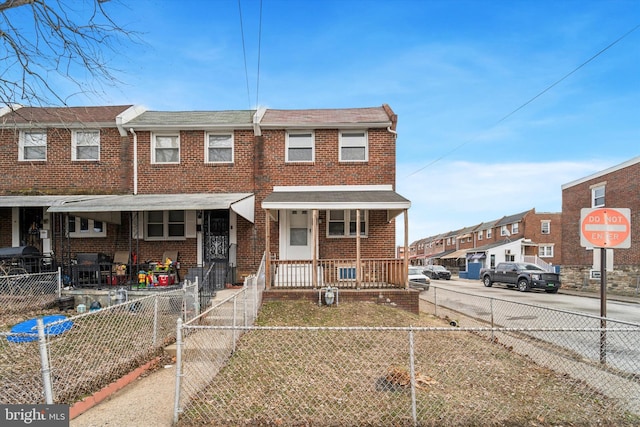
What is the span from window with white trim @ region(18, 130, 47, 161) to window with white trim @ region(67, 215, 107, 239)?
264 cm

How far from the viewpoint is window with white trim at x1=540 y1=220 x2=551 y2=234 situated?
4157 cm

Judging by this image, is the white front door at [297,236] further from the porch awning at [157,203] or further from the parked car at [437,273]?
the parked car at [437,273]

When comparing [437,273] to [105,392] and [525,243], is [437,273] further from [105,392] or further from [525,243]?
[105,392]

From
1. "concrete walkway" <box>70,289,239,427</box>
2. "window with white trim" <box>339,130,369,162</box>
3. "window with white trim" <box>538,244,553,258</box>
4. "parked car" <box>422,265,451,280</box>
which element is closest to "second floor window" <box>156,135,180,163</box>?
"window with white trim" <box>339,130,369,162</box>

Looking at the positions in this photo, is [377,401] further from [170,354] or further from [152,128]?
[152,128]

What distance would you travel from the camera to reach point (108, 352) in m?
5.89

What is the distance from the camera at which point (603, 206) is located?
78.4 ft

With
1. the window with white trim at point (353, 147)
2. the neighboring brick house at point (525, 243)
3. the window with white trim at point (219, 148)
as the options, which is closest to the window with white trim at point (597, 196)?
the neighboring brick house at point (525, 243)

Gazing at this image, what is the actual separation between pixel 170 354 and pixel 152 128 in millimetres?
9269

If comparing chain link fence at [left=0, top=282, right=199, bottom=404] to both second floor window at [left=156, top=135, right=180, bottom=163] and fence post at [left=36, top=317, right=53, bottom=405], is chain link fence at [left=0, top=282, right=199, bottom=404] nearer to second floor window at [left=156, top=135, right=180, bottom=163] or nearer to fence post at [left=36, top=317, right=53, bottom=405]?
fence post at [left=36, top=317, right=53, bottom=405]

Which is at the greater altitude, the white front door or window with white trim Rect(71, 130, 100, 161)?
window with white trim Rect(71, 130, 100, 161)

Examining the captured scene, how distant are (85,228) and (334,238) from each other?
8937 millimetres

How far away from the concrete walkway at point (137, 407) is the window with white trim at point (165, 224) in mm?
8278

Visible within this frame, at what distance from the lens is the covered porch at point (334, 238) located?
10.8 metres
